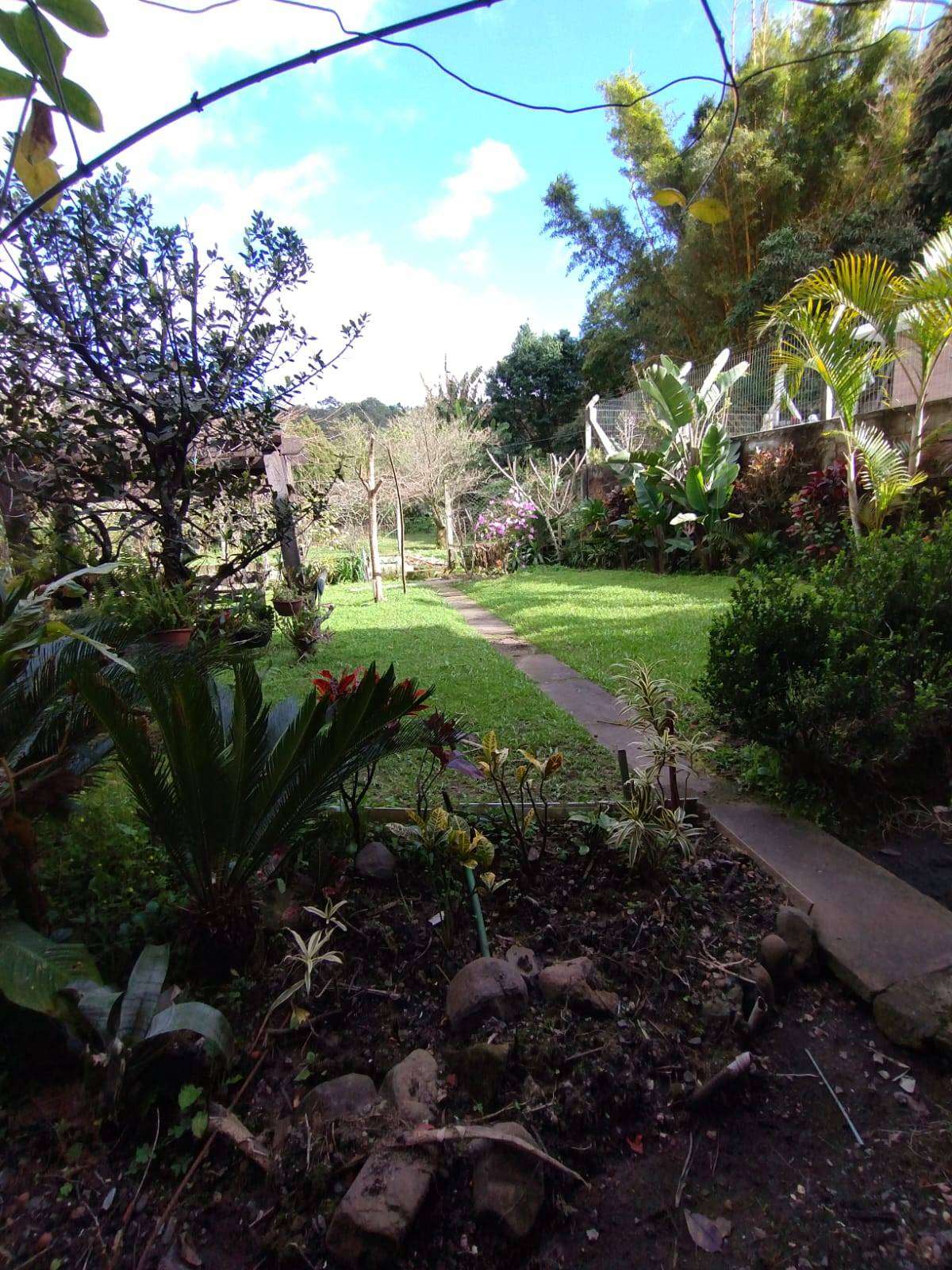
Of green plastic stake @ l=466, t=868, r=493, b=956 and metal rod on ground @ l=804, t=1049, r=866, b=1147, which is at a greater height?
green plastic stake @ l=466, t=868, r=493, b=956

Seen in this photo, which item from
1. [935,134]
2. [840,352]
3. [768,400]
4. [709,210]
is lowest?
[709,210]

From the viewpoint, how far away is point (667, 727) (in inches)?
94.8

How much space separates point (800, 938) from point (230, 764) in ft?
5.43

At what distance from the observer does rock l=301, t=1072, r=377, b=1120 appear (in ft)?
4.63

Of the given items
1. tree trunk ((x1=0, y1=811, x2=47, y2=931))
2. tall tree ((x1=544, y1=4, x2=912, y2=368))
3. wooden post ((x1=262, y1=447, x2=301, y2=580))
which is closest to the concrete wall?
tall tree ((x1=544, y1=4, x2=912, y2=368))

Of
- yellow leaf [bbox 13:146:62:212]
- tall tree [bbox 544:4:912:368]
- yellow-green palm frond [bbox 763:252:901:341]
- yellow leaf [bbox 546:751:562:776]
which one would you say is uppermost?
tall tree [bbox 544:4:912:368]

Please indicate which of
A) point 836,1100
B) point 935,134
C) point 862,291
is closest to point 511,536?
point 862,291

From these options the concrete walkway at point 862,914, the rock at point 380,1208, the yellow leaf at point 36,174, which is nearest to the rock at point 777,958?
the concrete walkway at point 862,914

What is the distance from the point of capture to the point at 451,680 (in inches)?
193

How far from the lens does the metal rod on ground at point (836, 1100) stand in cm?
141

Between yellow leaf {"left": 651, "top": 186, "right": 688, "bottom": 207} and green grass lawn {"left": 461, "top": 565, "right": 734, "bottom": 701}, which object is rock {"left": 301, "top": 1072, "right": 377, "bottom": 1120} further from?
green grass lawn {"left": 461, "top": 565, "right": 734, "bottom": 701}

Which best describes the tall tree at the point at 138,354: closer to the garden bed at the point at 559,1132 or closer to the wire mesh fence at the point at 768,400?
the garden bed at the point at 559,1132

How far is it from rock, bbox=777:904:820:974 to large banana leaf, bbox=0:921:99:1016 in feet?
5.85

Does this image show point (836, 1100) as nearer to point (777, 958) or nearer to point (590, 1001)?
point (777, 958)
